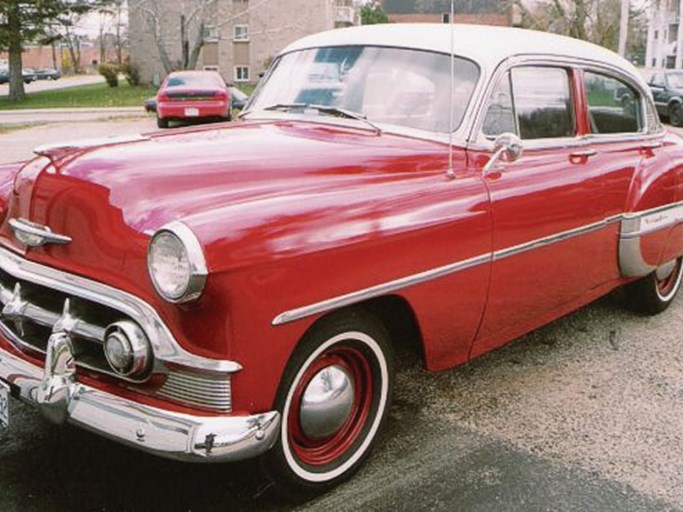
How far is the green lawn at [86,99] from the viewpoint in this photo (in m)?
29.5

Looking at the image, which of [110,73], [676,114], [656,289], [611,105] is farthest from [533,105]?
[110,73]

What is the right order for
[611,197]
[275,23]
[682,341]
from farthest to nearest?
1. [275,23]
2. [682,341]
3. [611,197]

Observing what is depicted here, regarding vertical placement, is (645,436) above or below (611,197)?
below

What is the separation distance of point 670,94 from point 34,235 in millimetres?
20789

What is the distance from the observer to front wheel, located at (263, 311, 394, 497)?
2.61m

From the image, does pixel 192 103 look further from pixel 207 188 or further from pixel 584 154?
pixel 207 188

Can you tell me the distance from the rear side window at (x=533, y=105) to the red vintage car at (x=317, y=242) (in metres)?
0.01

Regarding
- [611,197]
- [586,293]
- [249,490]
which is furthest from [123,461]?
[611,197]

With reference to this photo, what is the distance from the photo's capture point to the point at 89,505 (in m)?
2.69

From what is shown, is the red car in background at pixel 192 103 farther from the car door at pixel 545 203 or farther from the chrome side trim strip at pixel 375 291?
the chrome side trim strip at pixel 375 291

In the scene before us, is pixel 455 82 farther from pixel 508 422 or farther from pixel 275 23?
pixel 275 23

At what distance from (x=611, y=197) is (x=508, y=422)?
4.46 ft

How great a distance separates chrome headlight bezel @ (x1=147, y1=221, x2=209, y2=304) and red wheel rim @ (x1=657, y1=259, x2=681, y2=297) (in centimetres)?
370

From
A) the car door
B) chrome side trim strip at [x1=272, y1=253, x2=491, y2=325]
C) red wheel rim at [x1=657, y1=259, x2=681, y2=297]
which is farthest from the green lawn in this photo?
chrome side trim strip at [x1=272, y1=253, x2=491, y2=325]
